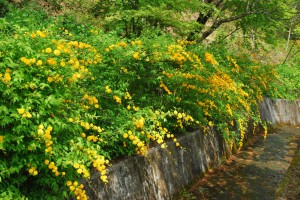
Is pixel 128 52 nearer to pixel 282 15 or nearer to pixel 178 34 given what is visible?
pixel 178 34

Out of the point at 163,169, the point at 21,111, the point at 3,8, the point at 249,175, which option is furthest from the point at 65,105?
the point at 3,8

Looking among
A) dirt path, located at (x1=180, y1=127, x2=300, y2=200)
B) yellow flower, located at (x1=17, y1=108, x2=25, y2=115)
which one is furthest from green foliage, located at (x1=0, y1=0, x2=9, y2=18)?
yellow flower, located at (x1=17, y1=108, x2=25, y2=115)

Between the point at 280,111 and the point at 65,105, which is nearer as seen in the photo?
the point at 65,105

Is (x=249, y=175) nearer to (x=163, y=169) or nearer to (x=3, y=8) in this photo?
(x=163, y=169)

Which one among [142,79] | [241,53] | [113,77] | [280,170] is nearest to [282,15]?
[241,53]

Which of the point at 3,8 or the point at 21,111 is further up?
the point at 3,8

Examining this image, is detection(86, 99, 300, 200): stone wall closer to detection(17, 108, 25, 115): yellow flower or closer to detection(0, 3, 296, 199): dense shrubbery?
detection(0, 3, 296, 199): dense shrubbery

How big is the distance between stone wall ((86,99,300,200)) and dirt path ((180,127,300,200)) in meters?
0.23

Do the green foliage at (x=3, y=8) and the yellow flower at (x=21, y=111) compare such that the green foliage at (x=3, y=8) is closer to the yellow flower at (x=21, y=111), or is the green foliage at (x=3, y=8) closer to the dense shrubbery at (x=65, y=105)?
the dense shrubbery at (x=65, y=105)

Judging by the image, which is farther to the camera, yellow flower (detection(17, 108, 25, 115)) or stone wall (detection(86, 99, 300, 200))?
stone wall (detection(86, 99, 300, 200))

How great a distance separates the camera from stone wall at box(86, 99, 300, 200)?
396 cm

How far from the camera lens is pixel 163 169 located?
16.6ft

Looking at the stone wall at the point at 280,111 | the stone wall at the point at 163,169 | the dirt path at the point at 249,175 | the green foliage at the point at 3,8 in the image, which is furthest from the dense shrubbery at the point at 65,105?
the stone wall at the point at 280,111

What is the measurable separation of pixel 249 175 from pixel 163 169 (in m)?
2.69
